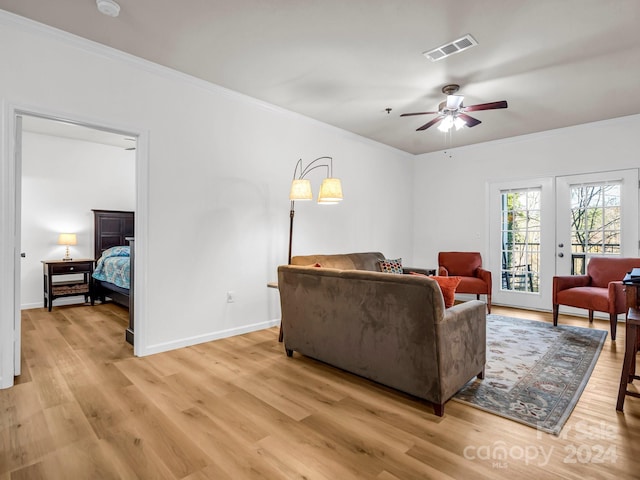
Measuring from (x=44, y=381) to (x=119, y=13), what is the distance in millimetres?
2825

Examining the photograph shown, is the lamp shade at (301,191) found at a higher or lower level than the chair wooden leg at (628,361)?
higher

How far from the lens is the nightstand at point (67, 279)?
16.5 feet

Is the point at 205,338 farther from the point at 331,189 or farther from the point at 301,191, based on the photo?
the point at 331,189

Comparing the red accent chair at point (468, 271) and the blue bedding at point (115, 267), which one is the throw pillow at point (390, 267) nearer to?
the red accent chair at point (468, 271)

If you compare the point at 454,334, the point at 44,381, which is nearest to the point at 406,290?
the point at 454,334

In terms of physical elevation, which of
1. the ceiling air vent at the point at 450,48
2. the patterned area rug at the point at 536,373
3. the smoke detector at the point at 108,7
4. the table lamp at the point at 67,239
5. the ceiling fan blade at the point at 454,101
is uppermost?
the ceiling air vent at the point at 450,48

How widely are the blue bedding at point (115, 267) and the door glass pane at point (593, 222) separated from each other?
6.22 meters

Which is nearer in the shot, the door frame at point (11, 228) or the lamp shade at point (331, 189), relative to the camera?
the door frame at point (11, 228)

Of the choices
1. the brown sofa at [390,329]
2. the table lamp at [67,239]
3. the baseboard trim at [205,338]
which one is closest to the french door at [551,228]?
the brown sofa at [390,329]

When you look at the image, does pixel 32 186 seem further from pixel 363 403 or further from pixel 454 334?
pixel 454 334

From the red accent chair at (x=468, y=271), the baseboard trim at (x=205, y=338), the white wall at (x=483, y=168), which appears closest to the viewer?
the baseboard trim at (x=205, y=338)

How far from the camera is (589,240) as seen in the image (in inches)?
193

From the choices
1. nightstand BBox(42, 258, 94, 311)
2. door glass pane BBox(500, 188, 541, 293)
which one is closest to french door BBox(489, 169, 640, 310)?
door glass pane BBox(500, 188, 541, 293)

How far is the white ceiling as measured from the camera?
2434 millimetres
